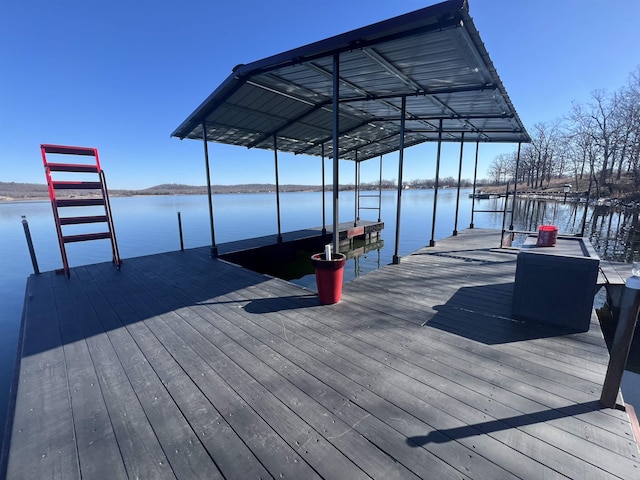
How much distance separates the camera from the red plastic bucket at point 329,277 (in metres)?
3.82

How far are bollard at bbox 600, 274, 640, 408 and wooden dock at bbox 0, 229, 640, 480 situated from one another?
13 cm

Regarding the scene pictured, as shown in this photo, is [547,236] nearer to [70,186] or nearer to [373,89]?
[373,89]

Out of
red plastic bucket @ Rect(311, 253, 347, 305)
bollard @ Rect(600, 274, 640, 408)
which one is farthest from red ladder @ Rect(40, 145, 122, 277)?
bollard @ Rect(600, 274, 640, 408)

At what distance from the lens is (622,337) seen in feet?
5.85

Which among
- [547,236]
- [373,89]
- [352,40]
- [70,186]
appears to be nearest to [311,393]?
[352,40]

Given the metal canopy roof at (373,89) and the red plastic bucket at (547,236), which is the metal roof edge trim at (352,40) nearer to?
the metal canopy roof at (373,89)

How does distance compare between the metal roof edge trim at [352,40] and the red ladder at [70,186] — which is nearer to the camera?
the metal roof edge trim at [352,40]

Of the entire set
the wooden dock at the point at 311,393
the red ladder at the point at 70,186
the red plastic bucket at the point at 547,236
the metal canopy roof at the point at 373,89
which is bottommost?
the wooden dock at the point at 311,393

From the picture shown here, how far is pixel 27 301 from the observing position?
14.0ft

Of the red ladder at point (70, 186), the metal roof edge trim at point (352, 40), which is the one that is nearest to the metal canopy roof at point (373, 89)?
the metal roof edge trim at point (352, 40)

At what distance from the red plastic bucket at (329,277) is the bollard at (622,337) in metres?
2.63

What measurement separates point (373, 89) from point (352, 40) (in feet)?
6.94

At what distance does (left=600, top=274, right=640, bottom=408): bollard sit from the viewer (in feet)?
5.67

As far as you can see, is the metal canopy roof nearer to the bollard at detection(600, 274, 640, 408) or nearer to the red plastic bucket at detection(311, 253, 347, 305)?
the bollard at detection(600, 274, 640, 408)
